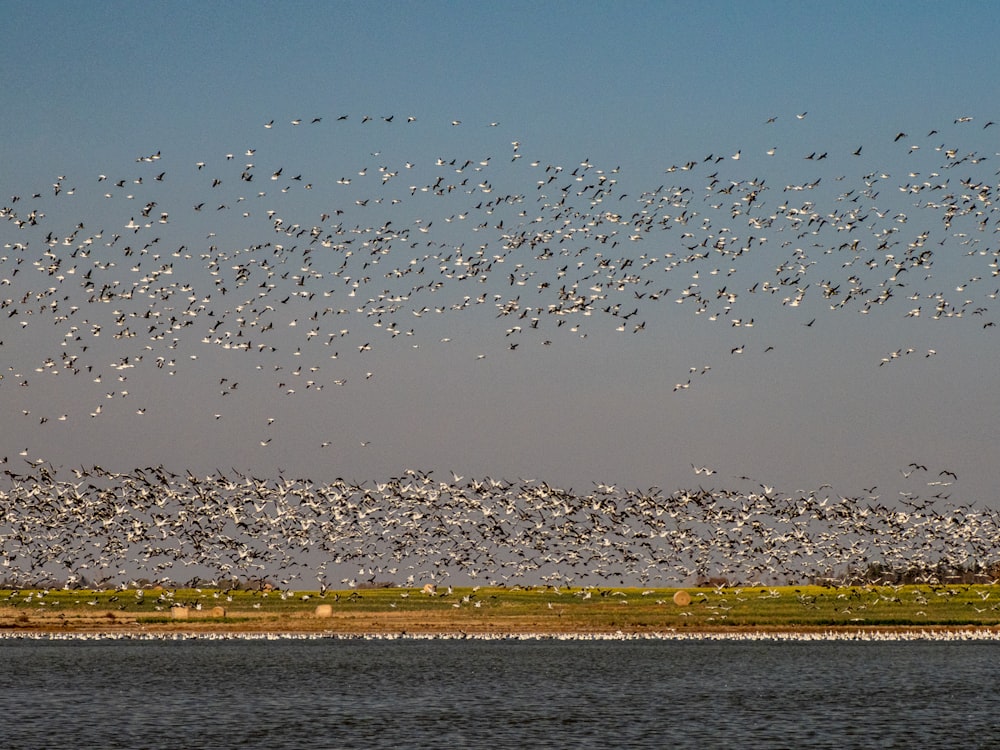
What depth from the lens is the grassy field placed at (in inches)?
4063

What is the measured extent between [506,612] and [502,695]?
49.1 metres

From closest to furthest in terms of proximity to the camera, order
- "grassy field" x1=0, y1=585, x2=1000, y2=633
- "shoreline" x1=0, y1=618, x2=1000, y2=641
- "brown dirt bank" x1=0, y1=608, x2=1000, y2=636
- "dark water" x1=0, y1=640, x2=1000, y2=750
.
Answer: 1. "dark water" x1=0, y1=640, x2=1000, y2=750
2. "shoreline" x1=0, y1=618, x2=1000, y2=641
3. "brown dirt bank" x1=0, y1=608, x2=1000, y2=636
4. "grassy field" x1=0, y1=585, x2=1000, y2=633

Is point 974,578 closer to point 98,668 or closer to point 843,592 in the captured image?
point 843,592

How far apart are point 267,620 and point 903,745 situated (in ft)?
219

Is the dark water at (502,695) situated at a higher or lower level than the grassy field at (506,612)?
lower

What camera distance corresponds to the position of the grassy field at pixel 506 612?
103 meters

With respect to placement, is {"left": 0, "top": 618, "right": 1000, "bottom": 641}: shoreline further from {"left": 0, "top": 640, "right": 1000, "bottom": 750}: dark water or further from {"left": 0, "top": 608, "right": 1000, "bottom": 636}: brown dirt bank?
{"left": 0, "top": 640, "right": 1000, "bottom": 750}: dark water

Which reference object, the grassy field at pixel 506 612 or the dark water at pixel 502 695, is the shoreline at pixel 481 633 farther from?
the dark water at pixel 502 695

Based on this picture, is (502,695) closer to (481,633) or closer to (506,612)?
(481,633)

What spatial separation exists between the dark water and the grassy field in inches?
402

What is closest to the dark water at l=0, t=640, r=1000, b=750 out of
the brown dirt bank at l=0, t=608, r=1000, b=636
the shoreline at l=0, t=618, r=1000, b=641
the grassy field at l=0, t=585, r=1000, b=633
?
the shoreline at l=0, t=618, r=1000, b=641

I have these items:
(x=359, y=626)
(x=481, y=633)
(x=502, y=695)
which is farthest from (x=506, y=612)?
(x=502, y=695)

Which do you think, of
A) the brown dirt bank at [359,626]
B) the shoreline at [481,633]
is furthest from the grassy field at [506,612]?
the shoreline at [481,633]

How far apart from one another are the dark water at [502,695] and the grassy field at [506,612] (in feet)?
33.5
